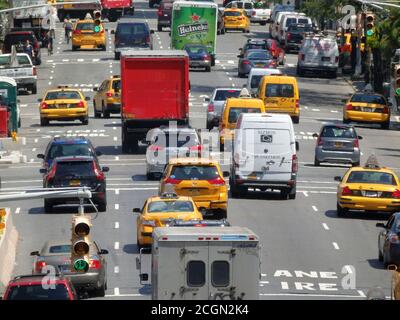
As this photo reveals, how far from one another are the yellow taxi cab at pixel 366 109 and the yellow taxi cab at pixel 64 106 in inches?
406

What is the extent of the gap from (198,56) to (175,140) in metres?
36.0

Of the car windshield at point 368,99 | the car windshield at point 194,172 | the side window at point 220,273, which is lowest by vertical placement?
the car windshield at point 368,99

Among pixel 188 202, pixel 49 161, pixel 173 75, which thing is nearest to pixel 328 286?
pixel 188 202

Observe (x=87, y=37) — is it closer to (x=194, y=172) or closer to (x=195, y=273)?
(x=194, y=172)

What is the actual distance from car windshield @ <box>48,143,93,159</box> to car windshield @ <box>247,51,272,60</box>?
35.5 metres

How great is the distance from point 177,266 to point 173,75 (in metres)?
31.3

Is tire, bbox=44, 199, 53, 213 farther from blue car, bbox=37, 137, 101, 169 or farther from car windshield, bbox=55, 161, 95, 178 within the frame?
blue car, bbox=37, 137, 101, 169

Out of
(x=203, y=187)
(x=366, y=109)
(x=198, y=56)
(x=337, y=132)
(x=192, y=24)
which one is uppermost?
(x=203, y=187)

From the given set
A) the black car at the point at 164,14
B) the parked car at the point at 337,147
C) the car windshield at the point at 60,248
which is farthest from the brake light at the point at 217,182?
the black car at the point at 164,14

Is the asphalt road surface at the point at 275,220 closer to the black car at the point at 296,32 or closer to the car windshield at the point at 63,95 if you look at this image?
the car windshield at the point at 63,95

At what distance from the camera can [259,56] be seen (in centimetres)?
8344

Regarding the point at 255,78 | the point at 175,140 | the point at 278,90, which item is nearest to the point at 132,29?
the point at 255,78

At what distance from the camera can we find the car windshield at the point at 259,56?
83250 mm
